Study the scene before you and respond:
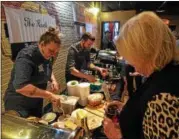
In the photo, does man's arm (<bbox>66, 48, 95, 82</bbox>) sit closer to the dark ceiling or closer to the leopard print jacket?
the leopard print jacket

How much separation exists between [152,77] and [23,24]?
252cm

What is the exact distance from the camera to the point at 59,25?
14.0 ft

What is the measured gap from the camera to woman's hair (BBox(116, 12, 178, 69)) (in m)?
0.86

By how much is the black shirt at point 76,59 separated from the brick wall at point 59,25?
0.92m

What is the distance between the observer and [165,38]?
2.85 feet

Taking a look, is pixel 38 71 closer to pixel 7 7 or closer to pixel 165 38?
pixel 165 38

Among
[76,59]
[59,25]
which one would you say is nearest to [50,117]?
[76,59]

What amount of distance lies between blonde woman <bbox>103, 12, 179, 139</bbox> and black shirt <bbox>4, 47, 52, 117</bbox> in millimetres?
910

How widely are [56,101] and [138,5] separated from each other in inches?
331

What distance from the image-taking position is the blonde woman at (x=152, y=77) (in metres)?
0.81

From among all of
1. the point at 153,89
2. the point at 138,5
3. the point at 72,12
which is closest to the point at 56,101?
the point at 153,89

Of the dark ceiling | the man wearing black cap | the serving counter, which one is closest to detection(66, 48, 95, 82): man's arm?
the man wearing black cap

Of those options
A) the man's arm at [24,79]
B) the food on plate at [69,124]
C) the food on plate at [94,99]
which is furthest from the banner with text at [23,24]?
the food on plate at [69,124]

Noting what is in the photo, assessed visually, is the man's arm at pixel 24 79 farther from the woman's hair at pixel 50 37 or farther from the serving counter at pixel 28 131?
the serving counter at pixel 28 131
